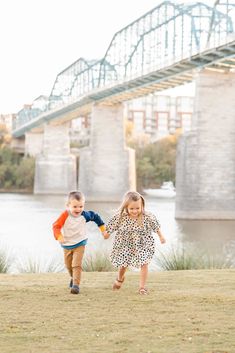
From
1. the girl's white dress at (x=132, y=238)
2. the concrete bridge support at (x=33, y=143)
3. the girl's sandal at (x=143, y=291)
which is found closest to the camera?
the girl's sandal at (x=143, y=291)

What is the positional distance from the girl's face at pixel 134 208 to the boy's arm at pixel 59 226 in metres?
0.69

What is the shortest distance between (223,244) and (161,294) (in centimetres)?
1989

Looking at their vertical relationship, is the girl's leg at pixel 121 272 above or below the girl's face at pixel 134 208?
below

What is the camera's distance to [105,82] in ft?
246

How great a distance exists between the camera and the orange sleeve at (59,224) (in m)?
8.43

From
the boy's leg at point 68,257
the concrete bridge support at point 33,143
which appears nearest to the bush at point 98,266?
the boy's leg at point 68,257

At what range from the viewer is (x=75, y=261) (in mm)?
8508

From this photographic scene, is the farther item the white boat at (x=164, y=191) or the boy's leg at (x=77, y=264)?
the white boat at (x=164, y=191)

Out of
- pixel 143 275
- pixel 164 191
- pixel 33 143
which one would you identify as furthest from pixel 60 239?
pixel 33 143

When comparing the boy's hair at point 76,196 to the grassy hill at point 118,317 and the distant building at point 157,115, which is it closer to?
the grassy hill at point 118,317

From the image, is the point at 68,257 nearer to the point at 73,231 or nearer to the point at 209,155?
the point at 73,231

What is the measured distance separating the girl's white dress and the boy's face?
36cm

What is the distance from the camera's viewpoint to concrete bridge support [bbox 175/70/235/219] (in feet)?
143

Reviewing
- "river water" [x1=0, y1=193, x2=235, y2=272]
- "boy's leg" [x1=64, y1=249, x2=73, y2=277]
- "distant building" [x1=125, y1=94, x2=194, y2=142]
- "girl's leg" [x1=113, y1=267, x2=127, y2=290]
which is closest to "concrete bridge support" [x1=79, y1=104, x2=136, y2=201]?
"river water" [x1=0, y1=193, x2=235, y2=272]
